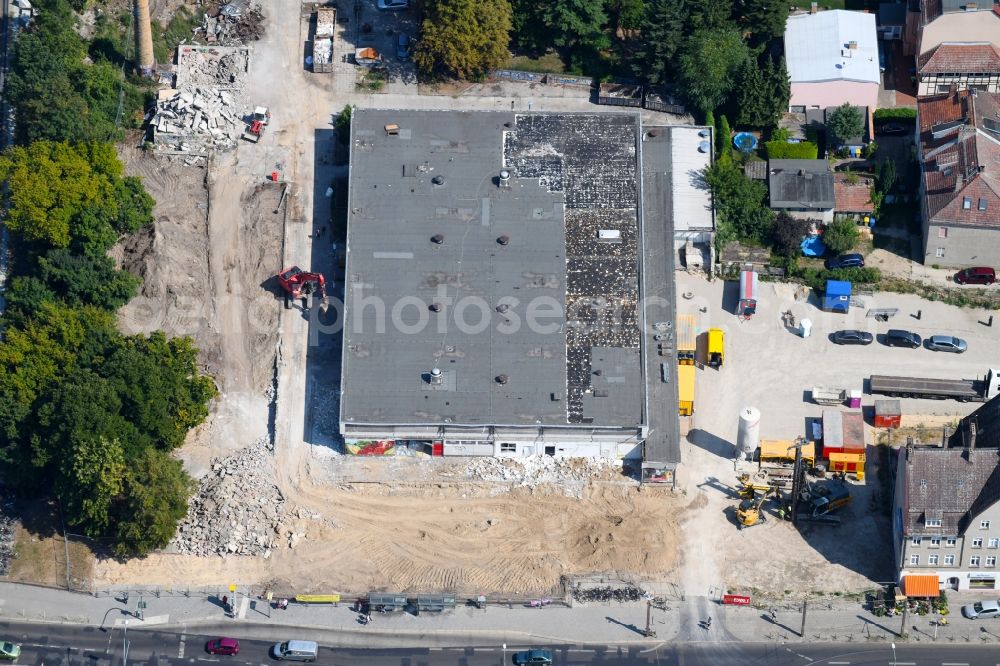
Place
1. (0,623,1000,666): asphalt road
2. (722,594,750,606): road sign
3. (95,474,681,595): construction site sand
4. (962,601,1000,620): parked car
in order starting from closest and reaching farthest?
(0,623,1000,666): asphalt road
(962,601,1000,620): parked car
(722,594,750,606): road sign
(95,474,681,595): construction site sand

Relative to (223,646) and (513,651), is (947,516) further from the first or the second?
(223,646)

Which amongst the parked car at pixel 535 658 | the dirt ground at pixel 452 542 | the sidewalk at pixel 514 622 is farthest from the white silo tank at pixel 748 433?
the parked car at pixel 535 658

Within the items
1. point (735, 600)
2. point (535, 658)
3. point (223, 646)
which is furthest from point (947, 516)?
point (223, 646)

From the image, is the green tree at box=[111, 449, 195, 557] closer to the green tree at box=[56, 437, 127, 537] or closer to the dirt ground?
the green tree at box=[56, 437, 127, 537]

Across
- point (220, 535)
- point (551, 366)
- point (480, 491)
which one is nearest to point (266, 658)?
point (220, 535)

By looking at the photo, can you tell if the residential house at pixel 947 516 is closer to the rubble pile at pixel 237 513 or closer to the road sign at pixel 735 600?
the road sign at pixel 735 600

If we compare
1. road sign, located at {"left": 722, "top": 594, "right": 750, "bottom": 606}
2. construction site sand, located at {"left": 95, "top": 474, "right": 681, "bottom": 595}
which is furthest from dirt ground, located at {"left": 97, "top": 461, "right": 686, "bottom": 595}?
road sign, located at {"left": 722, "top": 594, "right": 750, "bottom": 606}
